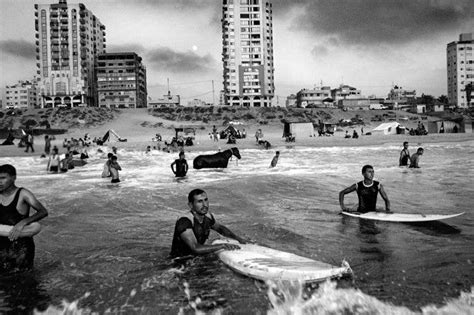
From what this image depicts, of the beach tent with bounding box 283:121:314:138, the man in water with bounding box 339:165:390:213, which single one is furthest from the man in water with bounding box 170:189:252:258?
the beach tent with bounding box 283:121:314:138

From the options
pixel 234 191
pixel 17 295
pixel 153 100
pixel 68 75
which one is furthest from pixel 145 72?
pixel 17 295

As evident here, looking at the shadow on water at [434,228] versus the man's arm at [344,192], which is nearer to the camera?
the shadow on water at [434,228]

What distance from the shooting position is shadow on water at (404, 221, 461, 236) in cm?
727

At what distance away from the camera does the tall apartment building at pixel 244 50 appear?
97625 millimetres

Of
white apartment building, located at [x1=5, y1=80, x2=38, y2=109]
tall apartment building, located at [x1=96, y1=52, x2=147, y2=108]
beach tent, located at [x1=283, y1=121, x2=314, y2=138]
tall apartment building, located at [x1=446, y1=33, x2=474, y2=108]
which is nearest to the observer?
beach tent, located at [x1=283, y1=121, x2=314, y2=138]

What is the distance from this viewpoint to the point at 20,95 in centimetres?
14575

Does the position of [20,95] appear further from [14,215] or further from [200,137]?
[14,215]

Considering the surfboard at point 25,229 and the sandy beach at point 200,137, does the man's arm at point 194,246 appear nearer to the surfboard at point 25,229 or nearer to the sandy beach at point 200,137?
the surfboard at point 25,229

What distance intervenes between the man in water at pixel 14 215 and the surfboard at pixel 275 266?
236cm

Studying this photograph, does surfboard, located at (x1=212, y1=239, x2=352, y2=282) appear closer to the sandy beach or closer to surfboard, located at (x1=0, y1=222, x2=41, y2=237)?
surfboard, located at (x1=0, y1=222, x2=41, y2=237)

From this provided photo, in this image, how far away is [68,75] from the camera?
9869cm

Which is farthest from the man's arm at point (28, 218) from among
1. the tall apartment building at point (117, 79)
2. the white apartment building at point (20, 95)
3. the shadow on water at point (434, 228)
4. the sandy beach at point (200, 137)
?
the white apartment building at point (20, 95)

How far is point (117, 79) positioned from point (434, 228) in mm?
104482

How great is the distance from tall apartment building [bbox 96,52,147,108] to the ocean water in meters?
95.5
